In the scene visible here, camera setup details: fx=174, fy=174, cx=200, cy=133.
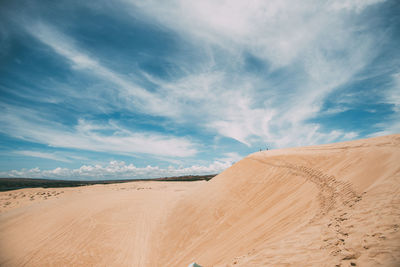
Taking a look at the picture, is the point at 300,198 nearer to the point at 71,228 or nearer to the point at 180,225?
the point at 180,225

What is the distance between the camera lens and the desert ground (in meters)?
3.87

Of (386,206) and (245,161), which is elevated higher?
(245,161)

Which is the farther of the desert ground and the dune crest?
the desert ground

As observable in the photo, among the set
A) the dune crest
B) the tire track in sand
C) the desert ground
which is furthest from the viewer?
the desert ground

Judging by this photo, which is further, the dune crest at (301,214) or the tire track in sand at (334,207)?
the dune crest at (301,214)

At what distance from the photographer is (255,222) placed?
7395 mm

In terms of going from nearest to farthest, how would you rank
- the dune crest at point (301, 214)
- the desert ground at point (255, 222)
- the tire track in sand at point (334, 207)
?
the tire track in sand at point (334, 207) → the dune crest at point (301, 214) → the desert ground at point (255, 222)

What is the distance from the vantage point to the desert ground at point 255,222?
12.7ft

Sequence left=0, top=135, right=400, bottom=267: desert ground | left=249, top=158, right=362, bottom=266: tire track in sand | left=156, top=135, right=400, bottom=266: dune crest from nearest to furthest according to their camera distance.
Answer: left=249, top=158, right=362, bottom=266: tire track in sand
left=156, top=135, right=400, bottom=266: dune crest
left=0, top=135, right=400, bottom=267: desert ground

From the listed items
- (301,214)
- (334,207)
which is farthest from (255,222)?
(334,207)

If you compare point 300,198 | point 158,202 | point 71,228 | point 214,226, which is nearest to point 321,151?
point 300,198

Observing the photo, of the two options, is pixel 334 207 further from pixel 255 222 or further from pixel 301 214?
pixel 255 222

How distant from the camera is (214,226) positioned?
8.89 m

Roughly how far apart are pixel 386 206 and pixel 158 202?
1440 cm
